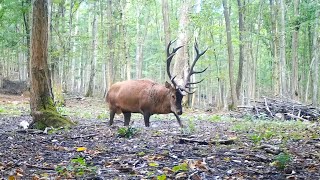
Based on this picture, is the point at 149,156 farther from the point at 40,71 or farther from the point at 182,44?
the point at 182,44

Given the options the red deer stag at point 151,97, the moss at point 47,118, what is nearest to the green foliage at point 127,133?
the moss at point 47,118

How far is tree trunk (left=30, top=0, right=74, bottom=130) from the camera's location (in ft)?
27.3

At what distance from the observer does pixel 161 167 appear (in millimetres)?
4902

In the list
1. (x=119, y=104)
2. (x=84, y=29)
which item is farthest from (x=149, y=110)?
(x=84, y=29)

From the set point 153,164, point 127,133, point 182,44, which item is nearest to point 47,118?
point 127,133

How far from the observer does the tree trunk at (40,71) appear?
831cm

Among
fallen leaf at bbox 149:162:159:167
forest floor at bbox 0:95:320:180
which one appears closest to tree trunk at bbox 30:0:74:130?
forest floor at bbox 0:95:320:180

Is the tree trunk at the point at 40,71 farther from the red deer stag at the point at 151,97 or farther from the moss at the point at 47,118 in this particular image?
the red deer stag at the point at 151,97

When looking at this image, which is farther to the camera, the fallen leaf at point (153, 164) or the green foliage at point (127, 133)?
the green foliage at point (127, 133)

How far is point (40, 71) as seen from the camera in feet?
27.4

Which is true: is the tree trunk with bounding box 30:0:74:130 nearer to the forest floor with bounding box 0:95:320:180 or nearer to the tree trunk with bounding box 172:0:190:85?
the forest floor with bounding box 0:95:320:180

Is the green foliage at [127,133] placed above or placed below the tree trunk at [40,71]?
below

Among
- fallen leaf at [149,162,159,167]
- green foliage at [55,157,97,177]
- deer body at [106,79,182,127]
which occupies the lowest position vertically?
fallen leaf at [149,162,159,167]

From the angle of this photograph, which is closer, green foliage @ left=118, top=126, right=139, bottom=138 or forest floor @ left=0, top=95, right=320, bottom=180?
forest floor @ left=0, top=95, right=320, bottom=180
